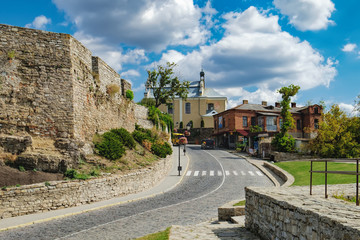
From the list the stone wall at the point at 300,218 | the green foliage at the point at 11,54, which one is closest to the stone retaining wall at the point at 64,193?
the green foliage at the point at 11,54

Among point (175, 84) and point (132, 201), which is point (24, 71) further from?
point (175, 84)

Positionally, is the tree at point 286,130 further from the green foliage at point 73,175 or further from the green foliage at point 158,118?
the green foliage at point 73,175

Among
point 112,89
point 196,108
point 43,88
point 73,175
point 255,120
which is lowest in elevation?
point 73,175

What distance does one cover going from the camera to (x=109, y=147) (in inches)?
830

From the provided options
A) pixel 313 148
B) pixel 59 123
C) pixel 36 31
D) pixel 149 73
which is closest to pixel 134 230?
pixel 59 123

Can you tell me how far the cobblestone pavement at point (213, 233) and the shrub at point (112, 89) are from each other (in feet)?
60.3

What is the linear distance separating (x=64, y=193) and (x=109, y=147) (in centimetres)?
594

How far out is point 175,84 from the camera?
1929 inches

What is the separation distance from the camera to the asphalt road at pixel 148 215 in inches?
433

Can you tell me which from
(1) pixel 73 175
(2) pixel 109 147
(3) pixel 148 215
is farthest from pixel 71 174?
(3) pixel 148 215

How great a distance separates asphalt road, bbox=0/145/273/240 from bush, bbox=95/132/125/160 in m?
4.42

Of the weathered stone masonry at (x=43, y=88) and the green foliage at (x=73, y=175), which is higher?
the weathered stone masonry at (x=43, y=88)

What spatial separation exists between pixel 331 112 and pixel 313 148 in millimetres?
4735

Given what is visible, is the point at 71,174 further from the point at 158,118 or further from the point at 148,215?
the point at 158,118
